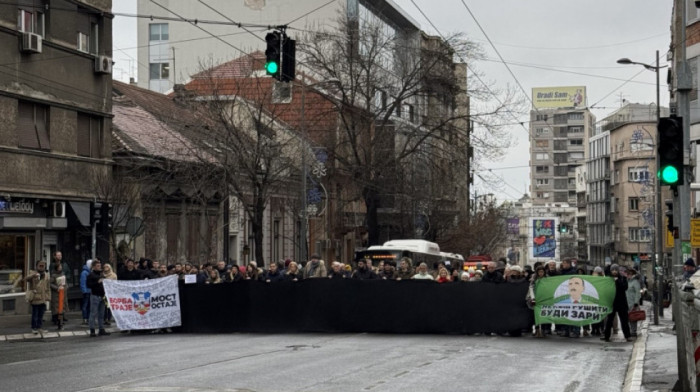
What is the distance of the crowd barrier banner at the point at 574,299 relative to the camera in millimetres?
25859

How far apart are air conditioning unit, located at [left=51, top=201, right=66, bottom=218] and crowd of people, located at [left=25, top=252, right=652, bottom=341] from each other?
5487 millimetres

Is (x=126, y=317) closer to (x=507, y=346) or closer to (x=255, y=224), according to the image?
(x=507, y=346)

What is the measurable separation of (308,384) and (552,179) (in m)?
182

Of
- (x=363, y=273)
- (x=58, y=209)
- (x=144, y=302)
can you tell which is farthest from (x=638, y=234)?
(x=144, y=302)

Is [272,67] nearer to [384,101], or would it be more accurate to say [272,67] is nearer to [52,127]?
[52,127]

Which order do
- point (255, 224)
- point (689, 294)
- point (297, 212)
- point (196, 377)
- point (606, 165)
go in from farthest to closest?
point (606, 165) < point (297, 212) < point (255, 224) < point (196, 377) < point (689, 294)

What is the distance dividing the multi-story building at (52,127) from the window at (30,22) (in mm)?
29

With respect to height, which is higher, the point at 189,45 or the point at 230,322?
the point at 189,45

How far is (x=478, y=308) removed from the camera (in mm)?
26812

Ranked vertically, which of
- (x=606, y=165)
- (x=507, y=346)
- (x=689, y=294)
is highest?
(x=606, y=165)

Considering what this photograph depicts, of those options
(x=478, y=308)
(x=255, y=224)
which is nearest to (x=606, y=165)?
(x=255, y=224)

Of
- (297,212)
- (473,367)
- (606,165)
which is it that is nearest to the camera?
(473,367)

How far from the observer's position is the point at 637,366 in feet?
59.0

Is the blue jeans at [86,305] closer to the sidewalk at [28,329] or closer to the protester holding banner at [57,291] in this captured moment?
the sidewalk at [28,329]
